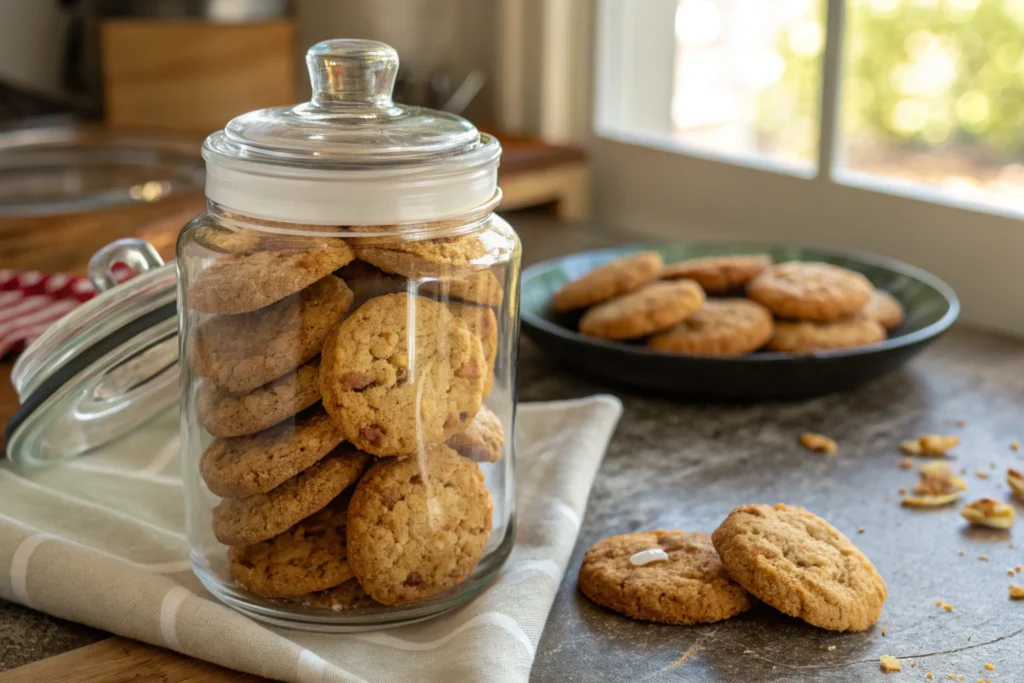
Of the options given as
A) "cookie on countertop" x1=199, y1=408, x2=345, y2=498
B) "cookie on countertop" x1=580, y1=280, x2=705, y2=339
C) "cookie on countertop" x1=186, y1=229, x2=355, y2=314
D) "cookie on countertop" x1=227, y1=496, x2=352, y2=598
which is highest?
"cookie on countertop" x1=186, y1=229, x2=355, y2=314

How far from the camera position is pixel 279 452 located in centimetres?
61

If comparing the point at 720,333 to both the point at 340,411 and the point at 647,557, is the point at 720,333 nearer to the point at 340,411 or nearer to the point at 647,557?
the point at 647,557

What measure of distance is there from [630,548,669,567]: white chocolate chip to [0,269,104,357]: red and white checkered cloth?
56 cm

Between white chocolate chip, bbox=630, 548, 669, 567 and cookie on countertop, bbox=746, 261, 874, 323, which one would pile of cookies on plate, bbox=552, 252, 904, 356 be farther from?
white chocolate chip, bbox=630, 548, 669, 567

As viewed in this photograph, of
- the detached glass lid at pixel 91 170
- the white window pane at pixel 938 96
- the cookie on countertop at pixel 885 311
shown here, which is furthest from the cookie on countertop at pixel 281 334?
the white window pane at pixel 938 96

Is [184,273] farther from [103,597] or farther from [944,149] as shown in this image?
[944,149]

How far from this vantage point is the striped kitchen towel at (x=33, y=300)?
0.97 meters

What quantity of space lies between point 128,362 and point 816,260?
723mm

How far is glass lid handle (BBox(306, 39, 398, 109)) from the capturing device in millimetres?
617

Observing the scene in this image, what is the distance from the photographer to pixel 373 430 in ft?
1.99

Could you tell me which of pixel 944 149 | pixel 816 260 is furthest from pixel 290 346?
pixel 944 149

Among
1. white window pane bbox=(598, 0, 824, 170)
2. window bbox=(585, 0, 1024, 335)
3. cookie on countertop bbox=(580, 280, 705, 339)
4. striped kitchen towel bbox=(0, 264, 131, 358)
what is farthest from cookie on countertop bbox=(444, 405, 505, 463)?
white window pane bbox=(598, 0, 824, 170)

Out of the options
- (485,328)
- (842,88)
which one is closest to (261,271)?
(485,328)

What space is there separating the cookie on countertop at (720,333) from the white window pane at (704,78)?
0.50 m
